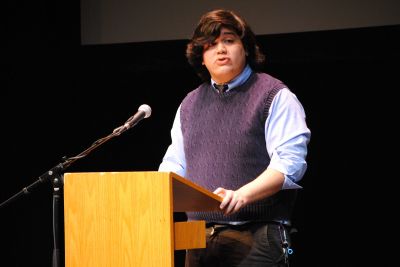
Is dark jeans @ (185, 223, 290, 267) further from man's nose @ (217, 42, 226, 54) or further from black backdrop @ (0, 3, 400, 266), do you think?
black backdrop @ (0, 3, 400, 266)

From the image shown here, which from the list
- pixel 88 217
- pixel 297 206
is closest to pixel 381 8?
pixel 297 206

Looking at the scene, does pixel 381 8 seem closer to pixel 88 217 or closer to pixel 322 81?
pixel 322 81

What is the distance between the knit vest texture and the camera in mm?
2092

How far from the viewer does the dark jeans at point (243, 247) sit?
201 cm

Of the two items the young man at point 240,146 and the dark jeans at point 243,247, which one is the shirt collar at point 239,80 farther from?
the dark jeans at point 243,247

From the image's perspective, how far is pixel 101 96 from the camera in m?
4.27

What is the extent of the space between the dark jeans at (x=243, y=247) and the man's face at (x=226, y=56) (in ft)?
1.77

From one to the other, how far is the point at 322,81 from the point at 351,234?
0.96 m

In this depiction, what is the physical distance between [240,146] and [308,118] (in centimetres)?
198

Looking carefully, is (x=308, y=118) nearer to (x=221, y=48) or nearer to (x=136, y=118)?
(x=221, y=48)

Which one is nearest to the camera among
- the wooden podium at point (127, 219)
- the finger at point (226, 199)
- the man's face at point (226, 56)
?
the wooden podium at point (127, 219)

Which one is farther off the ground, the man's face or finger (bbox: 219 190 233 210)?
A: the man's face

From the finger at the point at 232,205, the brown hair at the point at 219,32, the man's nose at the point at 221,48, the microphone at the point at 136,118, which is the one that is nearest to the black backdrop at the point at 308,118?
the brown hair at the point at 219,32

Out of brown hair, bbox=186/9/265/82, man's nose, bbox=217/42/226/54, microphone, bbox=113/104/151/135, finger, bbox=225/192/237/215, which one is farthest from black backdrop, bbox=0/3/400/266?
finger, bbox=225/192/237/215
